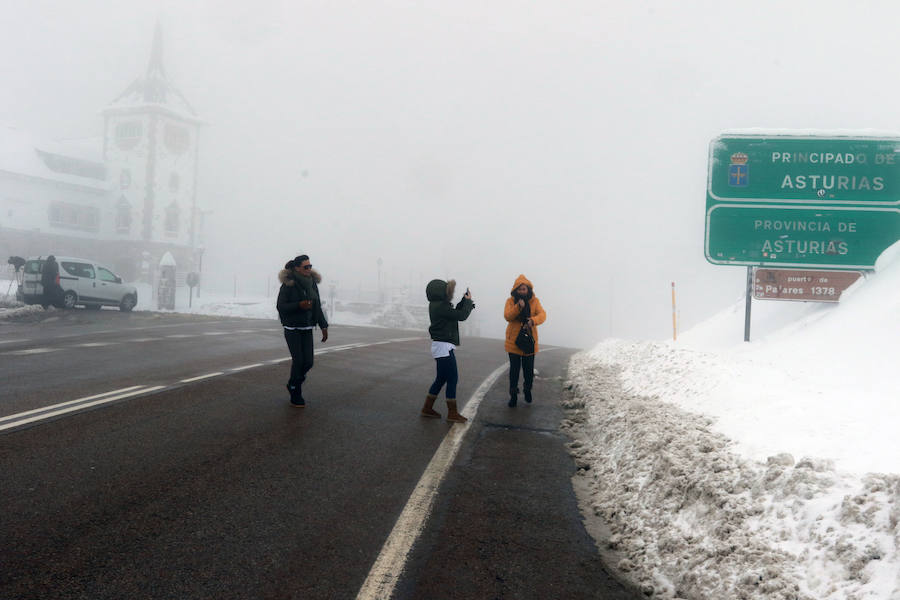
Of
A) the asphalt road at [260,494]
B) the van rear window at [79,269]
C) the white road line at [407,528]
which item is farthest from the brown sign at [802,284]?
the van rear window at [79,269]

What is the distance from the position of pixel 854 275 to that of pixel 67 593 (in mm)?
11833

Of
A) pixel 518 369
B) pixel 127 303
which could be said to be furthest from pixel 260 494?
pixel 127 303

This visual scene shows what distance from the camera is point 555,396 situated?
10602mm

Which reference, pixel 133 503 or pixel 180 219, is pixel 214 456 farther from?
pixel 180 219

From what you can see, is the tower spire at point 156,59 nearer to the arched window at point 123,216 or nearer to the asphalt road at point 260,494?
the arched window at point 123,216

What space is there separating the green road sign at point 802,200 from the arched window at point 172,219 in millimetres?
58032

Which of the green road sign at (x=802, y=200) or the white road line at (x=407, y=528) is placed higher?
the green road sign at (x=802, y=200)

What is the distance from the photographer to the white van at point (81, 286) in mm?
22547

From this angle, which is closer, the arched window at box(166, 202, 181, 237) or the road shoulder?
the road shoulder

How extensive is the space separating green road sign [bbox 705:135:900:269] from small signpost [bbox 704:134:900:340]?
0.05ft

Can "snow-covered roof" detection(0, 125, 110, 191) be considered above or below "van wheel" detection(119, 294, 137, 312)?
above

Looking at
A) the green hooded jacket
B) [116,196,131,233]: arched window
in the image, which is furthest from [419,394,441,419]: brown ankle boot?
[116,196,131,233]: arched window

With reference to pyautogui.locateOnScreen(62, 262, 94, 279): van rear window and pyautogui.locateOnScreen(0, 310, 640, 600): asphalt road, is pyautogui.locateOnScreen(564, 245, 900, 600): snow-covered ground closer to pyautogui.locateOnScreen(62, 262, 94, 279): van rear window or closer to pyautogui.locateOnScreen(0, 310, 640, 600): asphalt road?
pyautogui.locateOnScreen(0, 310, 640, 600): asphalt road

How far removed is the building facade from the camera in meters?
53.9
